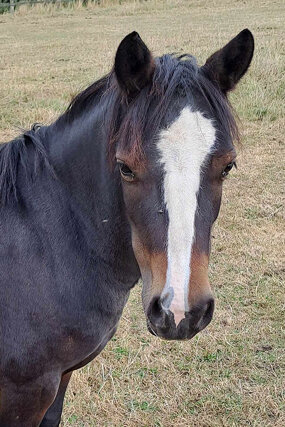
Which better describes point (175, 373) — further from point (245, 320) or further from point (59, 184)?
point (59, 184)

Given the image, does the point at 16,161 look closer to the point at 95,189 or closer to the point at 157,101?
the point at 95,189

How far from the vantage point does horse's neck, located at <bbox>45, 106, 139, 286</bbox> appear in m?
2.25

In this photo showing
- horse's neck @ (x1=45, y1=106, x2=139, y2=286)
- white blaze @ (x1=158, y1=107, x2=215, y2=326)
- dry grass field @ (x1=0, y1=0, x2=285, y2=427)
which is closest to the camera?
white blaze @ (x1=158, y1=107, x2=215, y2=326)

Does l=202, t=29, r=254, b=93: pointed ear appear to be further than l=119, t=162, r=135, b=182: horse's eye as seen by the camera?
Yes

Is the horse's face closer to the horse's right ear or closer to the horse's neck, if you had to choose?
the horse's right ear

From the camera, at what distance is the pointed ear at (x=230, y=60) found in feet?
6.77

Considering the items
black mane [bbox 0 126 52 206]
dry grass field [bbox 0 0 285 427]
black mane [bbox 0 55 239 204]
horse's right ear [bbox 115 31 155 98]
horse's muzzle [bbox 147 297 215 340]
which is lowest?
dry grass field [bbox 0 0 285 427]

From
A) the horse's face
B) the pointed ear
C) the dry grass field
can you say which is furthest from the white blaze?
the dry grass field

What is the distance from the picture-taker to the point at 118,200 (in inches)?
87.4

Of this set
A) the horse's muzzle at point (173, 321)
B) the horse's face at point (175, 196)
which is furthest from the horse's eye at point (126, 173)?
the horse's muzzle at point (173, 321)

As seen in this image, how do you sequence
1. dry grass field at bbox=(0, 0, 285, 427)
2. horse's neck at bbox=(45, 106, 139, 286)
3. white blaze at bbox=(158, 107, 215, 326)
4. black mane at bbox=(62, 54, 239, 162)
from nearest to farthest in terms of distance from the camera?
white blaze at bbox=(158, 107, 215, 326) < black mane at bbox=(62, 54, 239, 162) < horse's neck at bbox=(45, 106, 139, 286) < dry grass field at bbox=(0, 0, 285, 427)

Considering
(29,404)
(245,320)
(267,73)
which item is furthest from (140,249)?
(267,73)

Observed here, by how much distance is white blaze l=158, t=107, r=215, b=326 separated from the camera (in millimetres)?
1756

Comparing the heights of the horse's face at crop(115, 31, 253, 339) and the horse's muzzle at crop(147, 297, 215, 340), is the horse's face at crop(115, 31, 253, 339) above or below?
above
